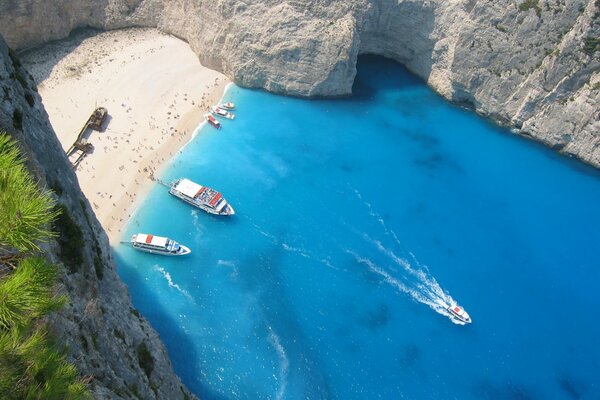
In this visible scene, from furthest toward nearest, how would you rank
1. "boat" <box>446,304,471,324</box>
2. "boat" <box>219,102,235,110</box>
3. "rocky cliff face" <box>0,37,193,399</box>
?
"boat" <box>219,102,235,110</box>, "boat" <box>446,304,471,324</box>, "rocky cliff face" <box>0,37,193,399</box>

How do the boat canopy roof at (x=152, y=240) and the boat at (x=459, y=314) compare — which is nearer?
the boat at (x=459, y=314)

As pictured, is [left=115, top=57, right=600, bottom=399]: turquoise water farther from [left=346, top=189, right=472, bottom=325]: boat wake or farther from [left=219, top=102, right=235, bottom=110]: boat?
[left=219, top=102, right=235, bottom=110]: boat

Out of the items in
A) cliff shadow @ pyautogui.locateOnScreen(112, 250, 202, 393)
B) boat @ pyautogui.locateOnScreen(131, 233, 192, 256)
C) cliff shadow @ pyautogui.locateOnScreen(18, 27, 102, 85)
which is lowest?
cliff shadow @ pyautogui.locateOnScreen(112, 250, 202, 393)

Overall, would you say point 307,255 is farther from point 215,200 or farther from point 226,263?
point 215,200

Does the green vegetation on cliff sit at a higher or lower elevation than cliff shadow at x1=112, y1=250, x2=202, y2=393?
higher

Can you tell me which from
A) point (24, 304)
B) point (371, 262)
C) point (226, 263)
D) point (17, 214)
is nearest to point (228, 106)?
point (226, 263)

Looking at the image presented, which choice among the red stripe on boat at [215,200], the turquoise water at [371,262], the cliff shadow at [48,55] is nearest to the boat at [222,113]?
the turquoise water at [371,262]

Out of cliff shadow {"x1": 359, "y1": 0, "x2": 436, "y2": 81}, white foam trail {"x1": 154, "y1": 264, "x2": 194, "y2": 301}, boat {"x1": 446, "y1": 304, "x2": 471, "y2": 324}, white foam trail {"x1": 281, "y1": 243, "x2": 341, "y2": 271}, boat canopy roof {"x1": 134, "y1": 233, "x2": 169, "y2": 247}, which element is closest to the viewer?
white foam trail {"x1": 154, "y1": 264, "x2": 194, "y2": 301}

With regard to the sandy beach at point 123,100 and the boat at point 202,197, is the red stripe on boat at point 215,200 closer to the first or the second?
the boat at point 202,197

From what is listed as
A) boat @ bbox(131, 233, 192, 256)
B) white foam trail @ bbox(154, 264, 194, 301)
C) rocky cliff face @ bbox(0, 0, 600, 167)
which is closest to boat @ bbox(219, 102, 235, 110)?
rocky cliff face @ bbox(0, 0, 600, 167)
